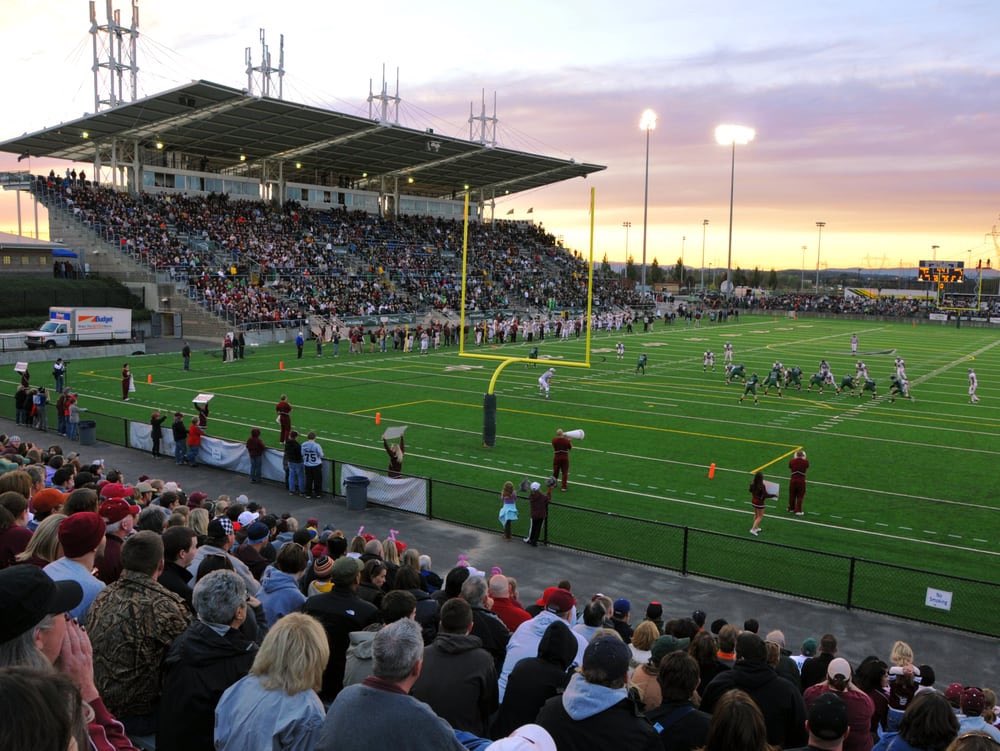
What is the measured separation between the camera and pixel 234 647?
4176 mm

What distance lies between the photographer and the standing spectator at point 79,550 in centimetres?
467

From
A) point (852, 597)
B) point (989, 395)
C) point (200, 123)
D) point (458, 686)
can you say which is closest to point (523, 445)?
point (852, 597)

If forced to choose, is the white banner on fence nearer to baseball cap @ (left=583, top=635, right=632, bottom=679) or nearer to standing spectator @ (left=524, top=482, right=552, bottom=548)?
standing spectator @ (left=524, top=482, right=552, bottom=548)

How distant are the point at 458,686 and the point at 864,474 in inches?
669

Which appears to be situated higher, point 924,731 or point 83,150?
point 83,150

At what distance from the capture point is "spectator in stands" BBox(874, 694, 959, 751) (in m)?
4.31

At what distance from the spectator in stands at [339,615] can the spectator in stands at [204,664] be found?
1.32 meters

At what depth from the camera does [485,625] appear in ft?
19.5

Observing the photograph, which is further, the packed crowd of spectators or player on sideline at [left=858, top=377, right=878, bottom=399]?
player on sideline at [left=858, top=377, right=878, bottom=399]

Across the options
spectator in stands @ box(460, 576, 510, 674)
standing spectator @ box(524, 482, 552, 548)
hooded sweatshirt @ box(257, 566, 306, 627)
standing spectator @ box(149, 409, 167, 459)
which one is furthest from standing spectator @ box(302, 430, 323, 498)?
spectator in stands @ box(460, 576, 510, 674)

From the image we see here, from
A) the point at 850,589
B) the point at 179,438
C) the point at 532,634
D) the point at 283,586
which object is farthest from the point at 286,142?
the point at 532,634

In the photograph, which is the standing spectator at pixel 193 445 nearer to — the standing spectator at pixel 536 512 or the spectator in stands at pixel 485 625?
the standing spectator at pixel 536 512

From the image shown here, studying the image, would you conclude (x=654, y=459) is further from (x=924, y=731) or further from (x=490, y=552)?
(x=924, y=731)

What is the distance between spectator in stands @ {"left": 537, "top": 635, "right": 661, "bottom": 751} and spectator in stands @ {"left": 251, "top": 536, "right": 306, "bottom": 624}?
2.91 meters
